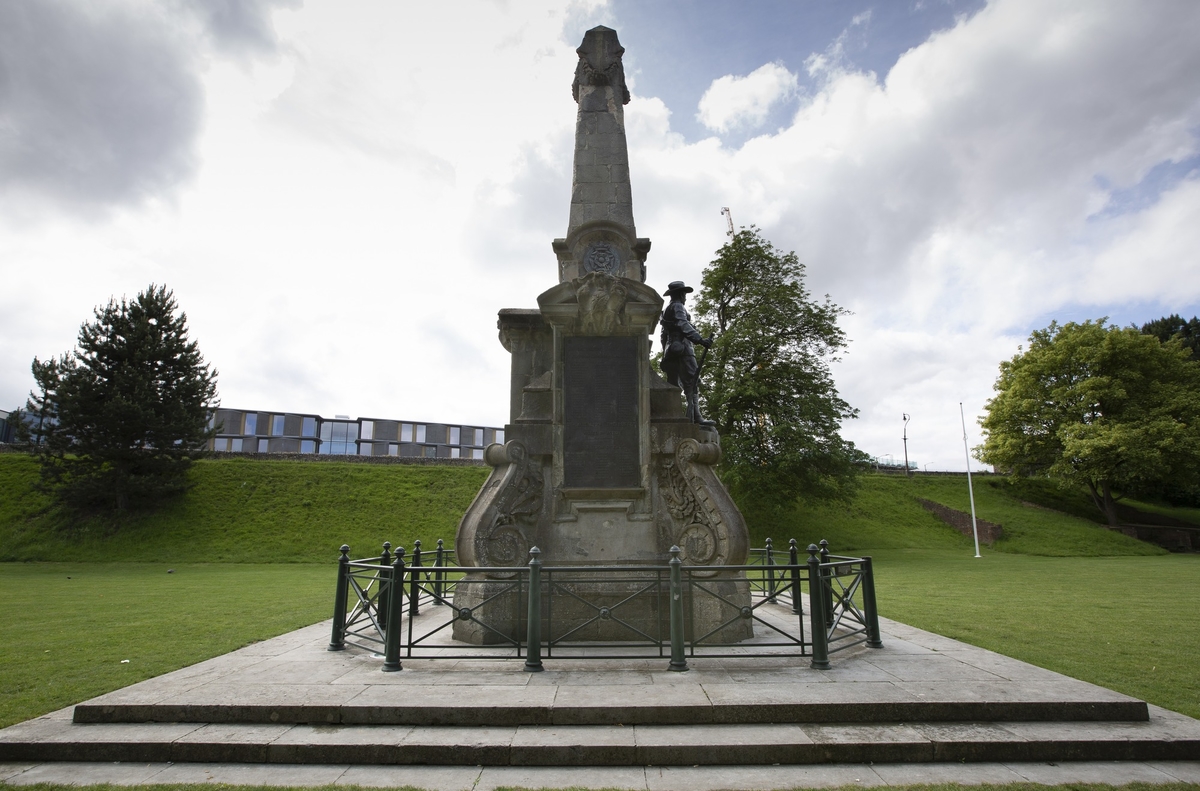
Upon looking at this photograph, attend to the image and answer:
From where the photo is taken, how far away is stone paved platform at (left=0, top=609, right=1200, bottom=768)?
4.73 m

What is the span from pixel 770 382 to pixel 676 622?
75.1 feet

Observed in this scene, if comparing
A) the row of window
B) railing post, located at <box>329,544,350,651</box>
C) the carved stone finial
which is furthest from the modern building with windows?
railing post, located at <box>329,544,350,651</box>

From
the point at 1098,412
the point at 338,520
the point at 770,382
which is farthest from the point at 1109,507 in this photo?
Result: the point at 338,520

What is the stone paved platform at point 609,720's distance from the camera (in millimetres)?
4730

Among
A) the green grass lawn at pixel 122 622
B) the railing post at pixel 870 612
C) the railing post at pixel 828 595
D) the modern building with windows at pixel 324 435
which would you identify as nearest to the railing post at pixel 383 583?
the green grass lawn at pixel 122 622

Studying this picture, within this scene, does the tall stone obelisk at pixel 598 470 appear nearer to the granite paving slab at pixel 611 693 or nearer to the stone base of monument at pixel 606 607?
the stone base of monument at pixel 606 607

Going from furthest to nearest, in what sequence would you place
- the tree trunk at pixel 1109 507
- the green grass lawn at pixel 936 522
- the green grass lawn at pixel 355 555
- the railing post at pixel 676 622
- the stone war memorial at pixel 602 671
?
1. the tree trunk at pixel 1109 507
2. the green grass lawn at pixel 936 522
3. the green grass lawn at pixel 355 555
4. the railing post at pixel 676 622
5. the stone war memorial at pixel 602 671

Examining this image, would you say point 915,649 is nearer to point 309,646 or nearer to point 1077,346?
point 309,646

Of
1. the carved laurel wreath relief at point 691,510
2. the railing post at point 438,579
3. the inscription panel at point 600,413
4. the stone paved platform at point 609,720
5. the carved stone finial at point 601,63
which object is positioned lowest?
the stone paved platform at point 609,720

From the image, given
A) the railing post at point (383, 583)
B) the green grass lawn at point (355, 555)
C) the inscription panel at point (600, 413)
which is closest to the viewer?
the railing post at point (383, 583)

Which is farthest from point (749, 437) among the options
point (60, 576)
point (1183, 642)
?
point (60, 576)

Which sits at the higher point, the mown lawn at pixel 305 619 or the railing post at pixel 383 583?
the railing post at pixel 383 583

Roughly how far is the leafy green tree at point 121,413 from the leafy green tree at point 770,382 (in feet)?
79.9

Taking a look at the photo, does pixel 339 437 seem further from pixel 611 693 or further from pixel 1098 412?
pixel 1098 412
